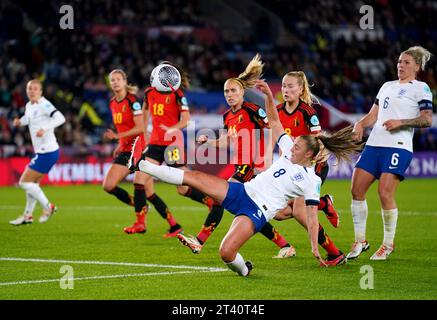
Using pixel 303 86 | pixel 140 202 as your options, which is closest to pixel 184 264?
pixel 303 86

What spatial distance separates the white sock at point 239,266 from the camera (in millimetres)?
8773

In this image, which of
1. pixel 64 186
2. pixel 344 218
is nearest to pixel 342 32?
pixel 64 186

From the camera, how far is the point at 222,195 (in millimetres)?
8945

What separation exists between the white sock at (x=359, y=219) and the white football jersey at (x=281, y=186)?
1.66m

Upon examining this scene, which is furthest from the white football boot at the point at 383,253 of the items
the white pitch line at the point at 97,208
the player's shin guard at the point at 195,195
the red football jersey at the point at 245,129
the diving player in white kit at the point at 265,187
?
the white pitch line at the point at 97,208

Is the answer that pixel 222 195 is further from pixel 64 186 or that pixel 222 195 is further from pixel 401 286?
pixel 64 186

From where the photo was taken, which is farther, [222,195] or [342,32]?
[342,32]

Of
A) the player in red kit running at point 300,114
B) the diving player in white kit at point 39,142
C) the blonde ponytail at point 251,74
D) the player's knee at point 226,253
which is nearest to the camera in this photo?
the player's knee at point 226,253

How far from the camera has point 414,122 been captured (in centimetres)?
1031

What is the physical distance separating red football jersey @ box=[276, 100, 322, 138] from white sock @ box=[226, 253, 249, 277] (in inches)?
96.1

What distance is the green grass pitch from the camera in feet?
26.1

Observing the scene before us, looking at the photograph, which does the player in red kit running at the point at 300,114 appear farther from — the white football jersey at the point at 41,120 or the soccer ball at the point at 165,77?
the white football jersey at the point at 41,120

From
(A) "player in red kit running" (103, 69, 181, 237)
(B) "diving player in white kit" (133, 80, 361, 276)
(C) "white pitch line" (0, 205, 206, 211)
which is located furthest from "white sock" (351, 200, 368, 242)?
(C) "white pitch line" (0, 205, 206, 211)

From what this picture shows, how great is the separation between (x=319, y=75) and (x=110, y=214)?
59.9 ft
